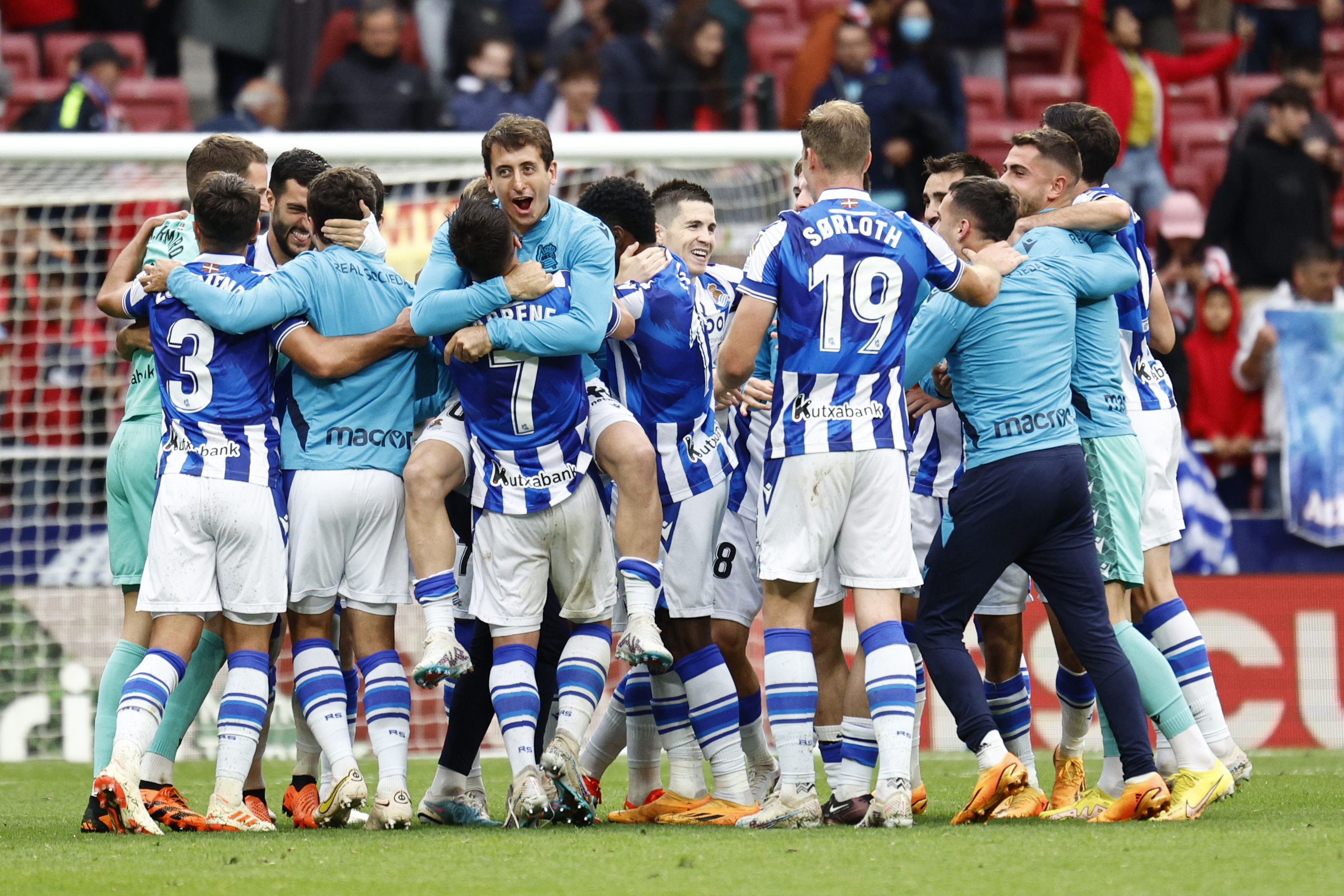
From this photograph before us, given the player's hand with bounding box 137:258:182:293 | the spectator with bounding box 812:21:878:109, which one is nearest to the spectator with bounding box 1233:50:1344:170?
the spectator with bounding box 812:21:878:109

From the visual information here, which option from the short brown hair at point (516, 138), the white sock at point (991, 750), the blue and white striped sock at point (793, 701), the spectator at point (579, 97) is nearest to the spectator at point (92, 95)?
the spectator at point (579, 97)

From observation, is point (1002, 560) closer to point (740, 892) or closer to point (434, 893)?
point (740, 892)

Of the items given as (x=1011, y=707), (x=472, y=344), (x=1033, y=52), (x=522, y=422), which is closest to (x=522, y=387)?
(x=522, y=422)

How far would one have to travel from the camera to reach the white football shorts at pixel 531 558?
595 centimetres

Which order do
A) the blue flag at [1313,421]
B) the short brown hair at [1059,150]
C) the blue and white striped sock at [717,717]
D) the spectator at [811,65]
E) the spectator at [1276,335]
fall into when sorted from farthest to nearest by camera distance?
the spectator at [811,65] < the spectator at [1276,335] < the blue flag at [1313,421] < the short brown hair at [1059,150] < the blue and white striped sock at [717,717]

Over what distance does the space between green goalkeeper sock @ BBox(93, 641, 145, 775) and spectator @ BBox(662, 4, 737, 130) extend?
782 cm

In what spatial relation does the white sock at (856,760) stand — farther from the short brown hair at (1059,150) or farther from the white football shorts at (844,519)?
the short brown hair at (1059,150)

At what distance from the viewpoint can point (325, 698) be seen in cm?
598

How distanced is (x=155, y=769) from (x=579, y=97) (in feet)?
25.5

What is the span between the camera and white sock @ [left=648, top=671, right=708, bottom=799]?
643cm

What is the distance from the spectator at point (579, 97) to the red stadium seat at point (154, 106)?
3.01 meters

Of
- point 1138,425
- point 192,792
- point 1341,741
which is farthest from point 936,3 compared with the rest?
point 192,792

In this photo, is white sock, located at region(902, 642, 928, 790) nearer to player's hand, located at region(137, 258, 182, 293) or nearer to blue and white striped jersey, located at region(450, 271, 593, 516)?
blue and white striped jersey, located at region(450, 271, 593, 516)

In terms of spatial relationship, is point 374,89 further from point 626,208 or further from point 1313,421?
point 1313,421
